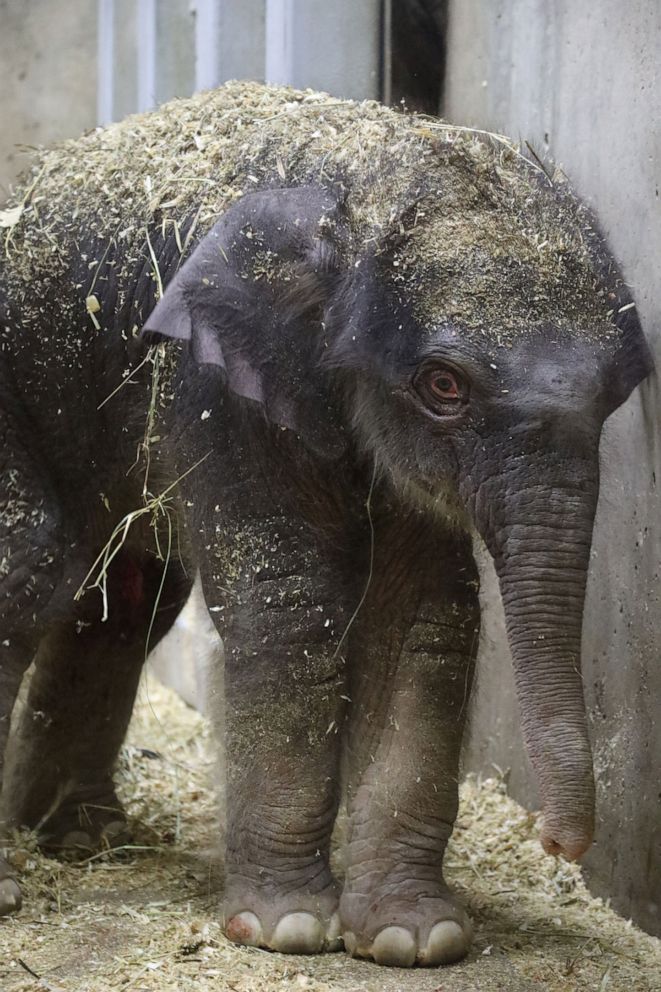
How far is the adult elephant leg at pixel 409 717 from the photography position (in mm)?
A: 4770

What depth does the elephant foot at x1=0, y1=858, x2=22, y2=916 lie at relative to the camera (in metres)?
4.97

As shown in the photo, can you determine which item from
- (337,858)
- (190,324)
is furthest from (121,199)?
(337,858)

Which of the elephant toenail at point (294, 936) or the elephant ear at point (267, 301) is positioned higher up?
the elephant ear at point (267, 301)

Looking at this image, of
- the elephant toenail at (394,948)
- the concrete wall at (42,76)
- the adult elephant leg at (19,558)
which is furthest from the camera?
the concrete wall at (42,76)

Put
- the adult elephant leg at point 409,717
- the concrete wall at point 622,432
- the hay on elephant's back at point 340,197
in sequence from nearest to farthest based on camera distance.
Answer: the hay on elephant's back at point 340,197 → the adult elephant leg at point 409,717 → the concrete wall at point 622,432

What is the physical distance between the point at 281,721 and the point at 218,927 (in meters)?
0.72

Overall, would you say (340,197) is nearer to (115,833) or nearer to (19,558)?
(19,558)

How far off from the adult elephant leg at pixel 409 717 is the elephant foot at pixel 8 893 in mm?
1112

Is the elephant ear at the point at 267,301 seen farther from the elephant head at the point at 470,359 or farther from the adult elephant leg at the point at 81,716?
the adult elephant leg at the point at 81,716

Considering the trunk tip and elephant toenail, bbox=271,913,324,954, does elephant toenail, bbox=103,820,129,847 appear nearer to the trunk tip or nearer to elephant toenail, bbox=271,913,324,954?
elephant toenail, bbox=271,913,324,954

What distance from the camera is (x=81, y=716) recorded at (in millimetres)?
6207

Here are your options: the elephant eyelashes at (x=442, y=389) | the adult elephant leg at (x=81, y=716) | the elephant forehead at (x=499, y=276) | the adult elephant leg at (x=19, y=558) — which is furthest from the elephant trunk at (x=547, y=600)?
the adult elephant leg at (x=81, y=716)

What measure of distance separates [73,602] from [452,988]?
76.8 inches

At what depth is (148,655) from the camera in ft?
20.6
